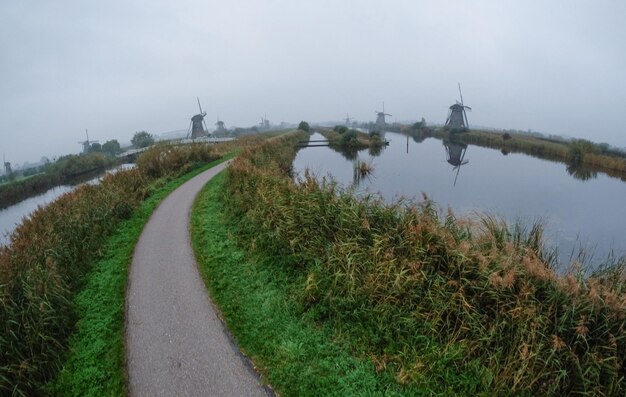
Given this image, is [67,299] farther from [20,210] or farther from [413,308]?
[20,210]

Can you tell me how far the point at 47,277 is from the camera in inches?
285

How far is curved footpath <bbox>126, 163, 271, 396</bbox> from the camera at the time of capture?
5.03m

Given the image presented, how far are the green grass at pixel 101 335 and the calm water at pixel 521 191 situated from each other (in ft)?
26.0

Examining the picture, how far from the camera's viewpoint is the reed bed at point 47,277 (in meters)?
5.46

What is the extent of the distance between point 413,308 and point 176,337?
474 centimetres

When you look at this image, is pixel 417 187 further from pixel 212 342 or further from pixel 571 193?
pixel 212 342

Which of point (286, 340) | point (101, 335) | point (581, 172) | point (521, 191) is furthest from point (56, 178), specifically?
point (581, 172)

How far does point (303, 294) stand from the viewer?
23.0 ft

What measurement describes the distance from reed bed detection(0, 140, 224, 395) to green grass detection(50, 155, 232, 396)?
225mm

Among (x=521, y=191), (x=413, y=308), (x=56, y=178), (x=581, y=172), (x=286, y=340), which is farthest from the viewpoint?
(x=56, y=178)

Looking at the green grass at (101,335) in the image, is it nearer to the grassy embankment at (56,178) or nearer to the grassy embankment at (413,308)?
the grassy embankment at (413,308)

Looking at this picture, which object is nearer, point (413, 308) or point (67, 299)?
point (413, 308)

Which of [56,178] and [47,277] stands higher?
[56,178]

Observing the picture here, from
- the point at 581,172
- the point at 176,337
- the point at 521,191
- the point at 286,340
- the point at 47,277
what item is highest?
the point at 581,172
